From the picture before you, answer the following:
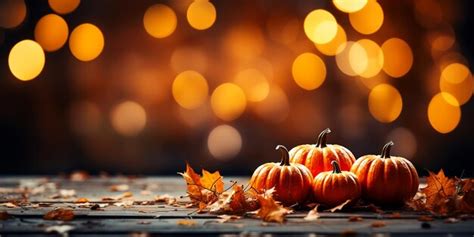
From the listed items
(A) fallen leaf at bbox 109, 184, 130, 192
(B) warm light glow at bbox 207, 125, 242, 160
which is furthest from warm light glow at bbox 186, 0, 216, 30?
(A) fallen leaf at bbox 109, 184, 130, 192

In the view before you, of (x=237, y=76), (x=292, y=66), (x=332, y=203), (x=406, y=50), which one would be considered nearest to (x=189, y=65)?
(x=237, y=76)

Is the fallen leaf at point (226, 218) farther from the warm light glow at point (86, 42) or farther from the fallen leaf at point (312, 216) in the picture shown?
the warm light glow at point (86, 42)

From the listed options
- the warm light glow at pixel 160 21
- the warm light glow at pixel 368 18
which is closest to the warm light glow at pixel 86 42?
the warm light glow at pixel 160 21

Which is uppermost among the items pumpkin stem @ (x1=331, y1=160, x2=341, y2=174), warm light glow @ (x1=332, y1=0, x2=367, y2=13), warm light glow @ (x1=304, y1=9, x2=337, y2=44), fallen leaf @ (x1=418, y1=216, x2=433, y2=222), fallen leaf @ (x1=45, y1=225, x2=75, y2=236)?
warm light glow @ (x1=332, y1=0, x2=367, y2=13)

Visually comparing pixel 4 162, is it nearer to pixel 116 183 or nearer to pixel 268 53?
pixel 116 183

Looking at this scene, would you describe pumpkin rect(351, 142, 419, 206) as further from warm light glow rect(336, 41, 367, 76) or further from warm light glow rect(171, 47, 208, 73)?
warm light glow rect(171, 47, 208, 73)

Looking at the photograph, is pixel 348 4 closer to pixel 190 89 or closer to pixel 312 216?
pixel 190 89

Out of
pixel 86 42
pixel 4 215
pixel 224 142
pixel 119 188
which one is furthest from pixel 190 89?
pixel 4 215
